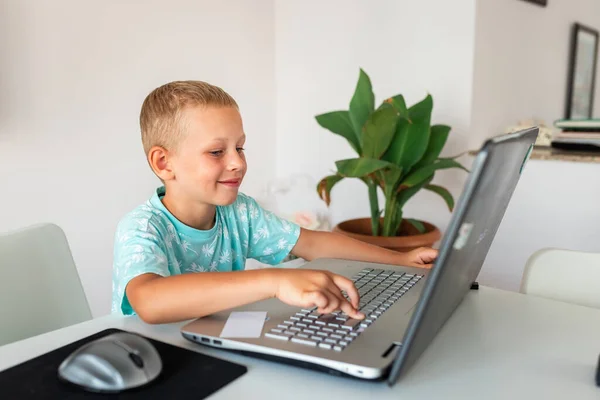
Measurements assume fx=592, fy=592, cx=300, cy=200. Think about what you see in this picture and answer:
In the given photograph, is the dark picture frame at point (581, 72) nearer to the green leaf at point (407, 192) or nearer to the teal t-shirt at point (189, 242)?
the green leaf at point (407, 192)

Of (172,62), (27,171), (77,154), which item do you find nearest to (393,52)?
(172,62)

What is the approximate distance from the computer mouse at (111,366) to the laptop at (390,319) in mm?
108

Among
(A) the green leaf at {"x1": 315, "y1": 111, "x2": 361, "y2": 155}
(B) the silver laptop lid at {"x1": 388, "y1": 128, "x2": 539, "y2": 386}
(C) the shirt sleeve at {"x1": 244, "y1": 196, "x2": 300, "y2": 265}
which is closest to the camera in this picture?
(B) the silver laptop lid at {"x1": 388, "y1": 128, "x2": 539, "y2": 386}

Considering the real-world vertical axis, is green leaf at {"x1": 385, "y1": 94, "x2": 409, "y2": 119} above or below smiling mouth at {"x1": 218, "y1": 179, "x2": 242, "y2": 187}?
above

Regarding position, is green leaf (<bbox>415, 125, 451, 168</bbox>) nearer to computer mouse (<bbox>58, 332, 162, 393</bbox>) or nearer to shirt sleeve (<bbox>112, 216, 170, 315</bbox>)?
shirt sleeve (<bbox>112, 216, 170, 315</bbox>)

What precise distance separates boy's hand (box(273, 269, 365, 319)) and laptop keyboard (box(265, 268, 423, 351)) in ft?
0.07

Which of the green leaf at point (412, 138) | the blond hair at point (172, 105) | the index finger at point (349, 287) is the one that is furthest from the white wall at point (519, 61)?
the index finger at point (349, 287)

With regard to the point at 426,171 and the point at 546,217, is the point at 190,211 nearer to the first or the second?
the point at 426,171

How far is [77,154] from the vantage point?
192 centimetres

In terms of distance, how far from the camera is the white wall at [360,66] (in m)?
2.13

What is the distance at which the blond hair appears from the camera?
1.09 meters

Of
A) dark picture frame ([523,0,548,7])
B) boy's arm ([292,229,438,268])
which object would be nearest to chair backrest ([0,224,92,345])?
boy's arm ([292,229,438,268])

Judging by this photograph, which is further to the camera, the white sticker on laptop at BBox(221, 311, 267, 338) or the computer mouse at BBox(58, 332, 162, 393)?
the white sticker on laptop at BBox(221, 311, 267, 338)

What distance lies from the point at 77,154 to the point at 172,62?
0.50 meters
